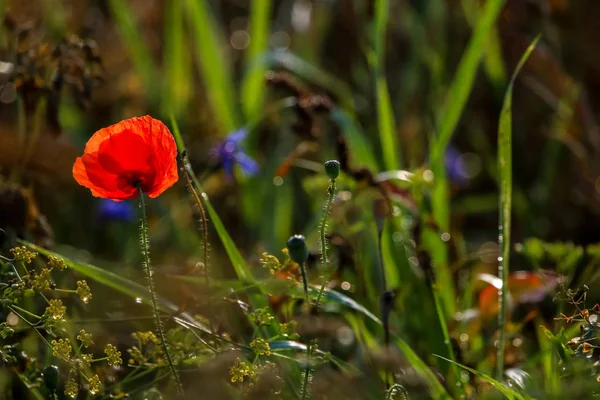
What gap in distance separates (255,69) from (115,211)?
633 millimetres

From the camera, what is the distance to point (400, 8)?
3.58 meters

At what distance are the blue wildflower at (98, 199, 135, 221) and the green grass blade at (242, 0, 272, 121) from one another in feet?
1.55

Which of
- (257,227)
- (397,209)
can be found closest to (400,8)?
(257,227)

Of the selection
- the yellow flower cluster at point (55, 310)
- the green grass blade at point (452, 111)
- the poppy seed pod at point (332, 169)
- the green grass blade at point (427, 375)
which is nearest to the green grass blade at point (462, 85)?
the green grass blade at point (452, 111)

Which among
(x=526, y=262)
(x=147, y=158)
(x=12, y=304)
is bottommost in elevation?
(x=526, y=262)

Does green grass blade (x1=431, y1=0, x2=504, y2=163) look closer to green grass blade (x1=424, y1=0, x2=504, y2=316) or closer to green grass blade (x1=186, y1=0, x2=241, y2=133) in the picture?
green grass blade (x1=424, y1=0, x2=504, y2=316)

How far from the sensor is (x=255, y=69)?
8.95 feet

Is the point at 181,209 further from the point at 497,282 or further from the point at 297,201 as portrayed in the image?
the point at 497,282

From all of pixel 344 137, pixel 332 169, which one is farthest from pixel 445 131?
pixel 332 169

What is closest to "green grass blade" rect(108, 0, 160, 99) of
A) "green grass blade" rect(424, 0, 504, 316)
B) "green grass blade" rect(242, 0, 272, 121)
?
"green grass blade" rect(242, 0, 272, 121)

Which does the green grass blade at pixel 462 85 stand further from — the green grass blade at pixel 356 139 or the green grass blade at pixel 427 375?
the green grass blade at pixel 427 375

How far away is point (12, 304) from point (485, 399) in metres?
0.81

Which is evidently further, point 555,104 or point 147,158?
point 555,104

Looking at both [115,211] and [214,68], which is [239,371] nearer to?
[115,211]
